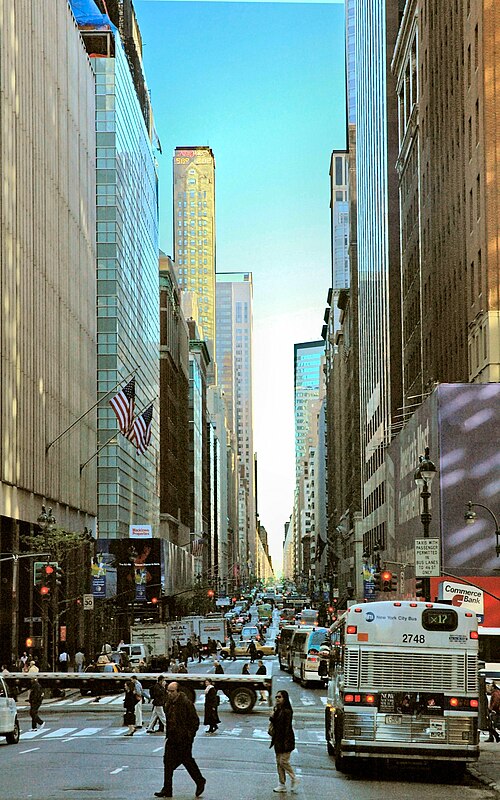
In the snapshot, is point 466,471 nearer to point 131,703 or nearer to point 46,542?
point 46,542

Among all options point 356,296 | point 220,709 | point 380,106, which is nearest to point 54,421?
point 220,709

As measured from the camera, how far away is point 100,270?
11512 cm

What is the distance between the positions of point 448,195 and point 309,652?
3075 cm

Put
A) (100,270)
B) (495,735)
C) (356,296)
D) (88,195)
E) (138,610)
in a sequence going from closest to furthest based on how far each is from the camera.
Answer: (495,735)
(88,195)
(100,270)
(138,610)
(356,296)

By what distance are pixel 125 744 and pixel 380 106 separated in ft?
319

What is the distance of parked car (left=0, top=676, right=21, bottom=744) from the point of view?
3216cm

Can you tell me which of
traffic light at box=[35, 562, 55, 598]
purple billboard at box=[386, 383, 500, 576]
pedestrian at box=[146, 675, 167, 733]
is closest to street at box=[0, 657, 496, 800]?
pedestrian at box=[146, 675, 167, 733]

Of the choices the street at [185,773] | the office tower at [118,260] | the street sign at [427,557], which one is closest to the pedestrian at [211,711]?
the street at [185,773]

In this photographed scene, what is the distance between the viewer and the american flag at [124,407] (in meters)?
64.6

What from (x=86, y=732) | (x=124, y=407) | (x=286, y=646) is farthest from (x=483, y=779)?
(x=286, y=646)

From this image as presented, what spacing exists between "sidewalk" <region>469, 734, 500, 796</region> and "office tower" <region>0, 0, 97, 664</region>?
113ft

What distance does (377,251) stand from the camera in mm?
127125

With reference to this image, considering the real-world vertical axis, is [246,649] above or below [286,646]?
below

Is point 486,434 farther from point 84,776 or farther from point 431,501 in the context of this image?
point 84,776
